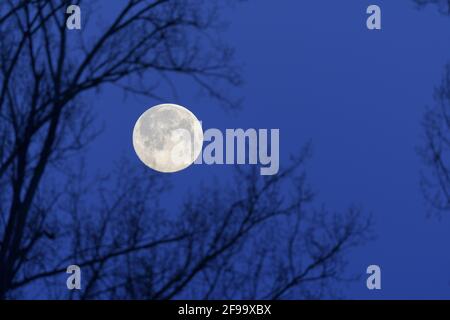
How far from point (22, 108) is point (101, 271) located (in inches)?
54.1

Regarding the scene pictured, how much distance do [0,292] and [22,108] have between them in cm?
140

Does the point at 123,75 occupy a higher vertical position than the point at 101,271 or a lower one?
higher

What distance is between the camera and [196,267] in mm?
10008

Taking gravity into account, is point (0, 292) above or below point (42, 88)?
below

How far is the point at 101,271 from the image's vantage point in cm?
1002

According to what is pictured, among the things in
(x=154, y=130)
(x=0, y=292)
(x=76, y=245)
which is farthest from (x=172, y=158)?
(x=0, y=292)
